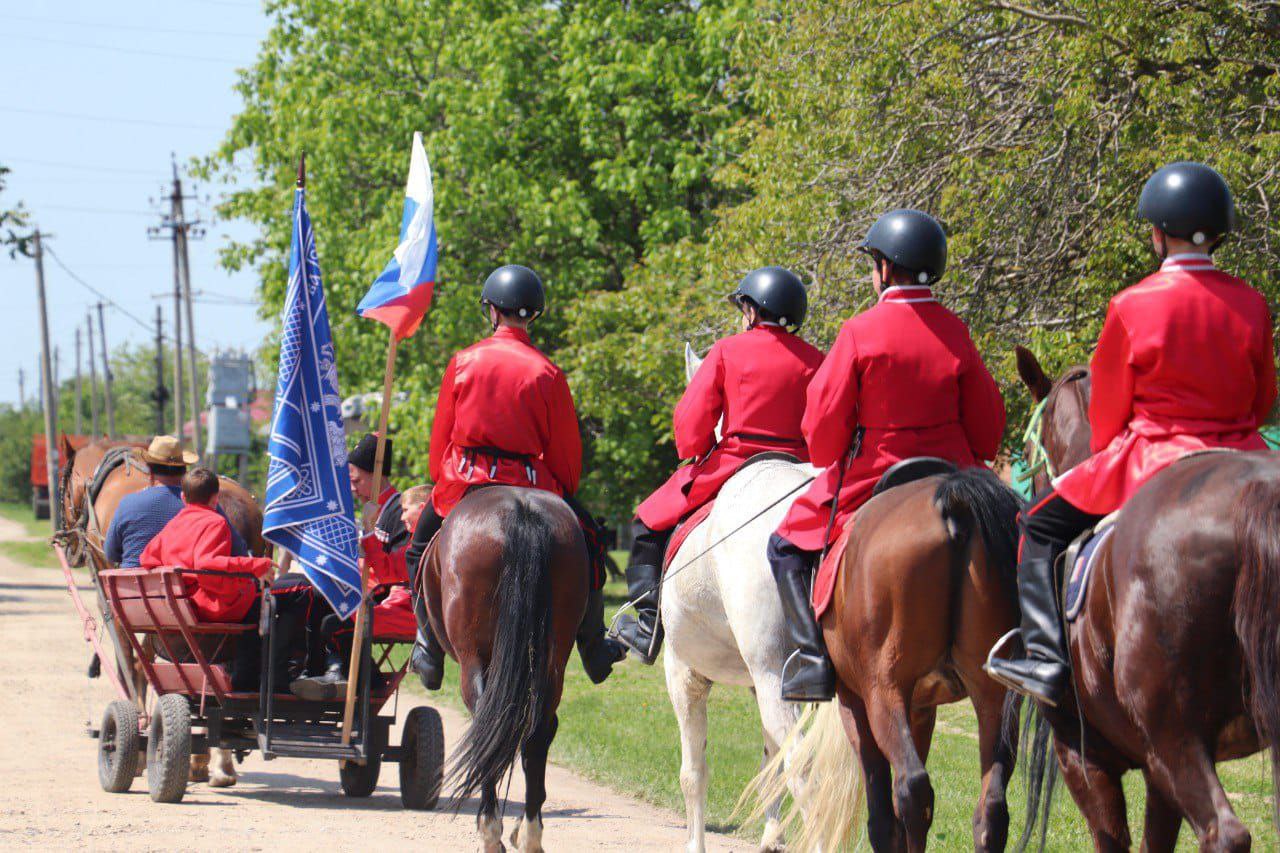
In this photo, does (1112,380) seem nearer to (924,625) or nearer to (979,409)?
(924,625)

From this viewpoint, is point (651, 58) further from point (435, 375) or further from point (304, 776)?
point (304, 776)

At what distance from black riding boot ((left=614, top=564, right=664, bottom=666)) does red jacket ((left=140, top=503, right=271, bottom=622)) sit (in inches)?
94.6

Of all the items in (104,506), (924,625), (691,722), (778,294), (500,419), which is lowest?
(691,722)

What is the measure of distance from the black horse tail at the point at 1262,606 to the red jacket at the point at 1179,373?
2.12 feet

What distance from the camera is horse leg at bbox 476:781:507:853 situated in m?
7.44

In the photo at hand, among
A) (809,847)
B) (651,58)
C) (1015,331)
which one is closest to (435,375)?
(651,58)

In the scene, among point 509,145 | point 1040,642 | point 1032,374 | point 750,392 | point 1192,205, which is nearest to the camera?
point 1192,205

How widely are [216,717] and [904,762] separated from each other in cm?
532

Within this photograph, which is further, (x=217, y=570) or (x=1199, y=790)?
(x=217, y=570)

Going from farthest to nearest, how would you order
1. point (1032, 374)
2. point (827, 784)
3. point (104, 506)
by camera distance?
point (104, 506), point (1032, 374), point (827, 784)

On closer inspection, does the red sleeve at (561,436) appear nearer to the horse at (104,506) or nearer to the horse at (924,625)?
the horse at (924,625)

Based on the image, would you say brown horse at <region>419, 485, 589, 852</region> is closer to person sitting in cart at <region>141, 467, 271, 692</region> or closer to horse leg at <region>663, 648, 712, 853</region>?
horse leg at <region>663, 648, 712, 853</region>

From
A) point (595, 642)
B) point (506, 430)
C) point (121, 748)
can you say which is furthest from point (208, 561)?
point (595, 642)

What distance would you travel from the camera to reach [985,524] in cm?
567
